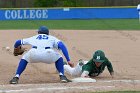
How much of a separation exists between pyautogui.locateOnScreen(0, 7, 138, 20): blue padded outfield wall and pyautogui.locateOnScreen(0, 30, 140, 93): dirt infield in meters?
17.2

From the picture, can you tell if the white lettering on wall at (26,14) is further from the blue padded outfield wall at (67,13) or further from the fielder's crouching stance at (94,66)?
the fielder's crouching stance at (94,66)

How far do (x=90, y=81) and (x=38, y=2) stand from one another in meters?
36.6

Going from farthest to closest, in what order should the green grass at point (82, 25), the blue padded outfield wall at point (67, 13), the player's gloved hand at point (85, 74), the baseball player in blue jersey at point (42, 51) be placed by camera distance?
1. the blue padded outfield wall at point (67, 13)
2. the green grass at point (82, 25)
3. the player's gloved hand at point (85, 74)
4. the baseball player in blue jersey at point (42, 51)

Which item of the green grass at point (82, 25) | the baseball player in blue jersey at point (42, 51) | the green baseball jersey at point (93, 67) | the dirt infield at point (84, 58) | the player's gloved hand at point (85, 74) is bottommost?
the green grass at point (82, 25)

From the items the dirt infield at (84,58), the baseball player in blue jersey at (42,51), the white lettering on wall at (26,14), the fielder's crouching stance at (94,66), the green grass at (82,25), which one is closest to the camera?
the dirt infield at (84,58)

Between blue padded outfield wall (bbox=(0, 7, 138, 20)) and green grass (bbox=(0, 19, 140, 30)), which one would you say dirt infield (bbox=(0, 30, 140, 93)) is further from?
blue padded outfield wall (bbox=(0, 7, 138, 20))

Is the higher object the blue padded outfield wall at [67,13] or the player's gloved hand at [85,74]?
the player's gloved hand at [85,74]

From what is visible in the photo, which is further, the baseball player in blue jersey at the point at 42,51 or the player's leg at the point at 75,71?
the player's leg at the point at 75,71

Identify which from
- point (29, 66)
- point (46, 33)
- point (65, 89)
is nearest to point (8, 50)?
point (29, 66)

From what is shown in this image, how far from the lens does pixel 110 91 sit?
8320mm

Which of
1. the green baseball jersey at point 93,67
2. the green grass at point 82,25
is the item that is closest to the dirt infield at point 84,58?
the green baseball jersey at point 93,67

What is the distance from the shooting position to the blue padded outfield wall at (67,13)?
3734cm

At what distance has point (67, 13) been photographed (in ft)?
123

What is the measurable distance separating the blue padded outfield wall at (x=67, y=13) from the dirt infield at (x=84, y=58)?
1716 centimetres
